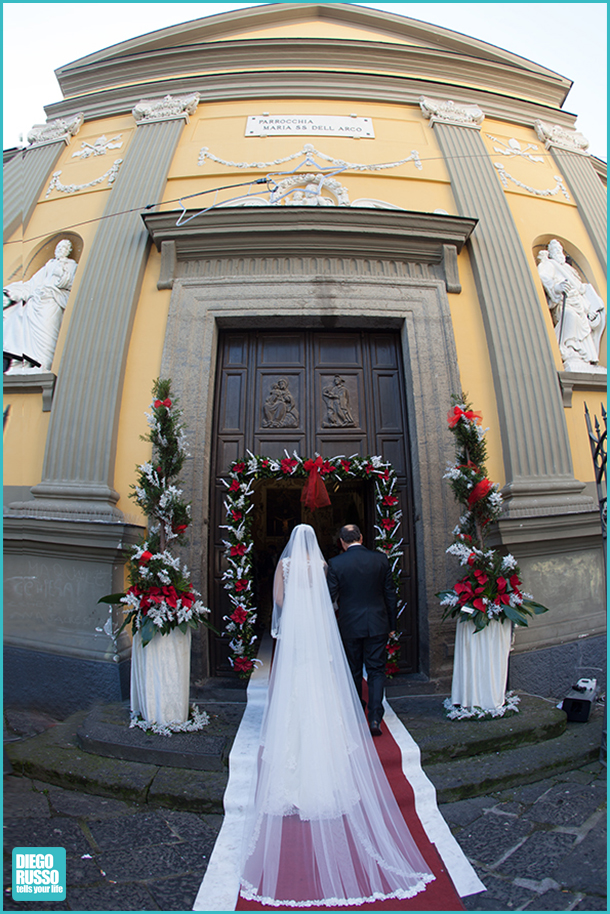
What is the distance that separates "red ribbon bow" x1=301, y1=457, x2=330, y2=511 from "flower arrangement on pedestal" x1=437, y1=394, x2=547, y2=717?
1304 millimetres

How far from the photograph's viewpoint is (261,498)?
8.84 metres

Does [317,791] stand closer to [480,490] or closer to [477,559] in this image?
[477,559]

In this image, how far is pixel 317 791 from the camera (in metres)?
2.98

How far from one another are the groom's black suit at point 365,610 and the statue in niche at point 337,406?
2071 millimetres

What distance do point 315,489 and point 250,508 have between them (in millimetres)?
782

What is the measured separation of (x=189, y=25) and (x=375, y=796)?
1083 centimetres

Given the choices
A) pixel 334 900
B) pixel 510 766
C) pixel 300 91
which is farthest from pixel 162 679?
pixel 300 91

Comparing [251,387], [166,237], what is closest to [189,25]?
[166,237]

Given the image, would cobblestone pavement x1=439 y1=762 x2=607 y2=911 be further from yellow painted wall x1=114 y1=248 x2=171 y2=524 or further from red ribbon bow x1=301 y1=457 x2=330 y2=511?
yellow painted wall x1=114 y1=248 x2=171 y2=524

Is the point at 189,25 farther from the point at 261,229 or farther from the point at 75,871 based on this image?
the point at 75,871

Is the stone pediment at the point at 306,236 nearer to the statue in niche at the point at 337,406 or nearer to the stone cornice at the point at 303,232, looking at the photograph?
the stone cornice at the point at 303,232

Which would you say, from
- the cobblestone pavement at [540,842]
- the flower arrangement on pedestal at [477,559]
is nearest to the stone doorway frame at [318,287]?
the flower arrangement on pedestal at [477,559]

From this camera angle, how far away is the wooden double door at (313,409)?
580cm

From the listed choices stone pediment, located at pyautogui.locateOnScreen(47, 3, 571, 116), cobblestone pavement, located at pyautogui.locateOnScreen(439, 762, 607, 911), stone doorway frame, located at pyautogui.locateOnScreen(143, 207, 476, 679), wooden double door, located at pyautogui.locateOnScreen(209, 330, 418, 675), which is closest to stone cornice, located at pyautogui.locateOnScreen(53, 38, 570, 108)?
stone pediment, located at pyautogui.locateOnScreen(47, 3, 571, 116)
